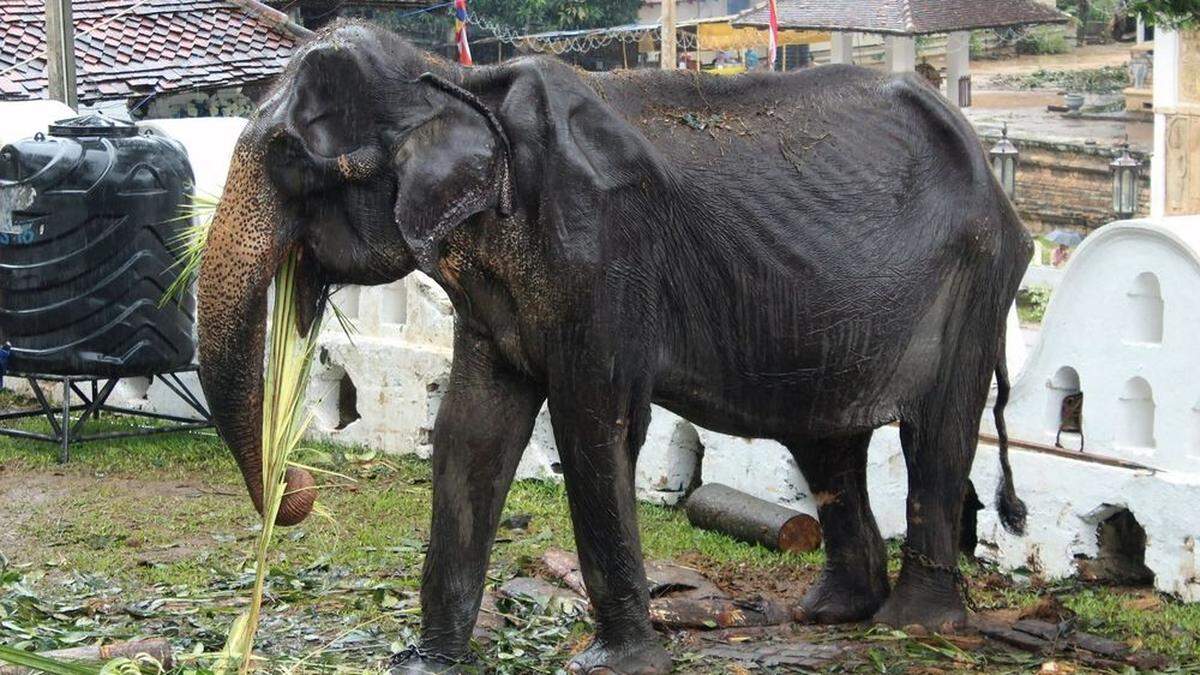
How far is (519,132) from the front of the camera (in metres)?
6.07

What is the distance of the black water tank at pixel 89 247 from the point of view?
10.4 metres

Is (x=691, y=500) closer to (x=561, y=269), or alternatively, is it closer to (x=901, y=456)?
(x=901, y=456)

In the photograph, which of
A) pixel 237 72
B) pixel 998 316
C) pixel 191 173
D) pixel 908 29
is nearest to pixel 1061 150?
pixel 908 29

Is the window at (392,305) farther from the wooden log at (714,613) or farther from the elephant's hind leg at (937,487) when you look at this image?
the elephant's hind leg at (937,487)

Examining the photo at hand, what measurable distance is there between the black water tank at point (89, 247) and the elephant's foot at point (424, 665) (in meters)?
4.52

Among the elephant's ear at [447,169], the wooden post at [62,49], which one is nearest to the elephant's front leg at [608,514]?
the elephant's ear at [447,169]

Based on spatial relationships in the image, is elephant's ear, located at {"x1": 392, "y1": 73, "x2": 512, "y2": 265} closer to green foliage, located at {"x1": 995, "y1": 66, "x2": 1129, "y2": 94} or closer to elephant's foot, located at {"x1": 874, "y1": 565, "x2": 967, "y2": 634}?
elephant's foot, located at {"x1": 874, "y1": 565, "x2": 967, "y2": 634}

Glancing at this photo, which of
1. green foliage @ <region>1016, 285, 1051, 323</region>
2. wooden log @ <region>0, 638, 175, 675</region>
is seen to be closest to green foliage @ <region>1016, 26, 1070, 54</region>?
green foliage @ <region>1016, 285, 1051, 323</region>

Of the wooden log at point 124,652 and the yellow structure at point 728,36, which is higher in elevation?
the yellow structure at point 728,36

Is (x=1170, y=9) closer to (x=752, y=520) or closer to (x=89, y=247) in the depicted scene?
(x=752, y=520)

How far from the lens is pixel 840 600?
728cm

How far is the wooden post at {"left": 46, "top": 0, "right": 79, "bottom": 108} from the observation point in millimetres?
14781

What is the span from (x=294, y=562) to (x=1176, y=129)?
1979 centimetres

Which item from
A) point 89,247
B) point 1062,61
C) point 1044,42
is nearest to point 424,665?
point 89,247
